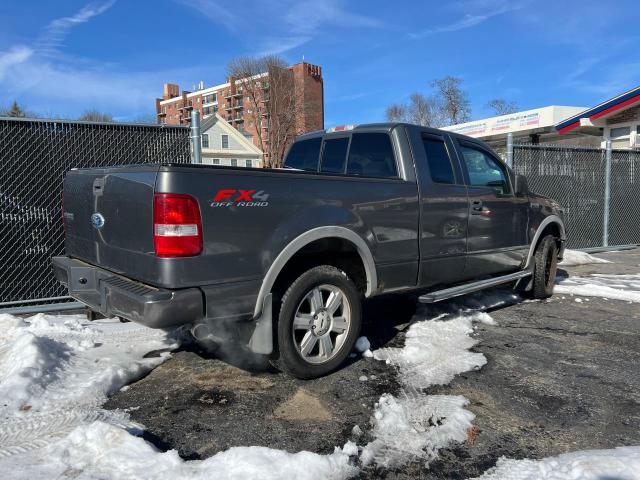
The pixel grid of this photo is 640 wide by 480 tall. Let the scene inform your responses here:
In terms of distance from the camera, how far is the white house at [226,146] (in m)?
58.4

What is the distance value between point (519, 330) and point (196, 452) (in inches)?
145

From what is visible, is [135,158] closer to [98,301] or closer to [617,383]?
[98,301]

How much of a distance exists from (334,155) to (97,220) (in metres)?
2.34

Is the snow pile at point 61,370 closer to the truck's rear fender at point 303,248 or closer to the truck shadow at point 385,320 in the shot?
the truck shadow at point 385,320

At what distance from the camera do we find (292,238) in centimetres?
342

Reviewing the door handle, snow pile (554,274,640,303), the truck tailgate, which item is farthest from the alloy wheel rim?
snow pile (554,274,640,303)

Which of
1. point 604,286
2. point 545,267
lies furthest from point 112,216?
point 604,286

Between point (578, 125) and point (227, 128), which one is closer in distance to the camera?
point (578, 125)

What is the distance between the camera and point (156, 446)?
2.83 meters

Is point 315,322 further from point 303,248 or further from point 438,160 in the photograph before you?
point 438,160

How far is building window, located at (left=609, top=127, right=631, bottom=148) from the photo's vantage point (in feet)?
51.4

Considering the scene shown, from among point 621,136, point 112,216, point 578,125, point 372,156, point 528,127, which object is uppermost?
point 528,127

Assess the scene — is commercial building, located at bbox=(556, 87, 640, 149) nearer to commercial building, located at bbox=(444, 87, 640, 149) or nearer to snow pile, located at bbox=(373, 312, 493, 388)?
commercial building, located at bbox=(444, 87, 640, 149)

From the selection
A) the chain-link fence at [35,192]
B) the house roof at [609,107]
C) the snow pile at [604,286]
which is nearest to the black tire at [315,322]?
the chain-link fence at [35,192]
